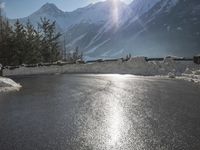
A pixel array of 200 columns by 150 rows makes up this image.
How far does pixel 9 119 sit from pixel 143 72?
19.4 metres

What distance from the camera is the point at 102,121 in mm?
9695

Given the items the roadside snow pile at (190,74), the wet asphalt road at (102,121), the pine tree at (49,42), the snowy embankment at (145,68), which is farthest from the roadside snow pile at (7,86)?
the pine tree at (49,42)

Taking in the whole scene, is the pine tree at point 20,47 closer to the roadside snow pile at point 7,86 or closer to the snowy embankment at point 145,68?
the snowy embankment at point 145,68

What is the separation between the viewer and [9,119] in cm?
1038

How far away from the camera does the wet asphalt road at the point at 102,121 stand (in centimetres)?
747

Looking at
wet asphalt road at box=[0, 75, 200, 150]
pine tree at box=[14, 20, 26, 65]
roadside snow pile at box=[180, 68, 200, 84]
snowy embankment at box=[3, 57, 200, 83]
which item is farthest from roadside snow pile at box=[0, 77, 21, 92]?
pine tree at box=[14, 20, 26, 65]

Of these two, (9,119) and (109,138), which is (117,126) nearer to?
(109,138)

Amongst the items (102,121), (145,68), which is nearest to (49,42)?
(145,68)

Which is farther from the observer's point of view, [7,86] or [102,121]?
[7,86]

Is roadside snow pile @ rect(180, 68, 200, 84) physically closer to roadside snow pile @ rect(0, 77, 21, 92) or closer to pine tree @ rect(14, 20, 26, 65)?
roadside snow pile @ rect(0, 77, 21, 92)

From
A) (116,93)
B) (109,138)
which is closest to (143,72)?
(116,93)

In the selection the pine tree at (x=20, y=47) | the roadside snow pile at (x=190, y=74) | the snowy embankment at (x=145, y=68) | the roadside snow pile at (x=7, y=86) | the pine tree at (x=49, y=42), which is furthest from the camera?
the pine tree at (x=49, y=42)

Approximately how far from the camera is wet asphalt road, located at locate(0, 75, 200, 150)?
7473mm

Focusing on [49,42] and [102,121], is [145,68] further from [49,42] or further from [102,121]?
[49,42]
